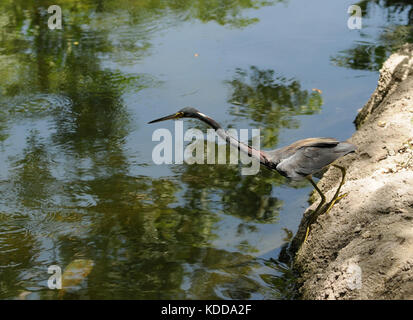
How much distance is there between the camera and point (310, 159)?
511cm

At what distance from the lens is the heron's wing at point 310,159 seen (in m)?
5.07

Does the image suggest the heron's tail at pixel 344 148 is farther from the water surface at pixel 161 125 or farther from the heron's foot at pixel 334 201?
the water surface at pixel 161 125

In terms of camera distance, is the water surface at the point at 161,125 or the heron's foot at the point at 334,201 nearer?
the heron's foot at the point at 334,201

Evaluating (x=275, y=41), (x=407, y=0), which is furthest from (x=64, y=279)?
(x=407, y=0)

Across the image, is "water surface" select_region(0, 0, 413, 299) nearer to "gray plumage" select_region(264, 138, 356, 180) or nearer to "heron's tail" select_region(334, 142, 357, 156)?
"gray plumage" select_region(264, 138, 356, 180)

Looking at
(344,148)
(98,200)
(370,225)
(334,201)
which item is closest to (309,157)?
(344,148)

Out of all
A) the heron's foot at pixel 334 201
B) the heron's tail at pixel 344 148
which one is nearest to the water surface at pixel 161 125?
the heron's foot at pixel 334 201

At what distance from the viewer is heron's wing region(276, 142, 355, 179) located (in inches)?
199

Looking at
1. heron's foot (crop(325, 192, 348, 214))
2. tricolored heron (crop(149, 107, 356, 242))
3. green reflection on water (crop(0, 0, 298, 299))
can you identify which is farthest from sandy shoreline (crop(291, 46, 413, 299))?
green reflection on water (crop(0, 0, 298, 299))

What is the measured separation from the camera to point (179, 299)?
4.87 metres

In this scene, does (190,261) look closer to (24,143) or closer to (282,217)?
(282,217)

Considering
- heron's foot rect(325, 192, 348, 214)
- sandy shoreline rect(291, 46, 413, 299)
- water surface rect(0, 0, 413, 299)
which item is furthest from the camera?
water surface rect(0, 0, 413, 299)
